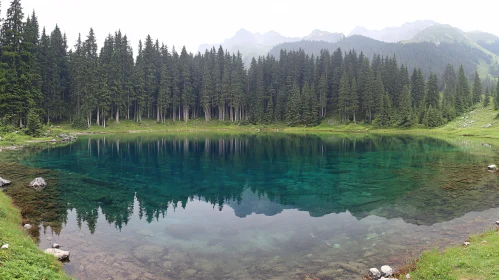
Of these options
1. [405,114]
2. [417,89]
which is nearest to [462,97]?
[417,89]

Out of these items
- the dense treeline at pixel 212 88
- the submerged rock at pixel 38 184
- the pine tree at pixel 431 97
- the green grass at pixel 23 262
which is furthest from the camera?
the pine tree at pixel 431 97

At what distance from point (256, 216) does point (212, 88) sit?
97.7 metres

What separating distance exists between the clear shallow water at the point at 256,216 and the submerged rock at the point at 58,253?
35 centimetres

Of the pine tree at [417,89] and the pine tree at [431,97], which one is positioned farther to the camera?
the pine tree at [417,89]

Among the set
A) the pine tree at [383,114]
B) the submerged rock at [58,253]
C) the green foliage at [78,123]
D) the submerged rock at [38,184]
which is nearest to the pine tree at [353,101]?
the pine tree at [383,114]

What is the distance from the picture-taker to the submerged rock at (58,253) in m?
11.5

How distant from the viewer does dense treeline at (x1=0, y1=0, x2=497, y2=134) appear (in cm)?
8206

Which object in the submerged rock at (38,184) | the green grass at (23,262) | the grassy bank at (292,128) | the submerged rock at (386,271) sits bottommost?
the submerged rock at (386,271)

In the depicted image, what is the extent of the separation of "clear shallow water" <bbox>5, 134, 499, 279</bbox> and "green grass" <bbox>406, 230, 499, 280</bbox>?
4.97 ft

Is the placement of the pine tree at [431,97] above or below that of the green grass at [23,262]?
above

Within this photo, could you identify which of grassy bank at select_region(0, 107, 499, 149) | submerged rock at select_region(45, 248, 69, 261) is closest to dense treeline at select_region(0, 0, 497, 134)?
grassy bank at select_region(0, 107, 499, 149)

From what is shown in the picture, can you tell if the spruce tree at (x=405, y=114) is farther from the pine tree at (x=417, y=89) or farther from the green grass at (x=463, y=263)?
the green grass at (x=463, y=263)

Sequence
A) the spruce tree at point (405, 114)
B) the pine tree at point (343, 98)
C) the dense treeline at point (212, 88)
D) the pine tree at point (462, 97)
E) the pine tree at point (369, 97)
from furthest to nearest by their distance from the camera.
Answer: the pine tree at point (343, 98) < the pine tree at point (369, 97) < the pine tree at point (462, 97) < the spruce tree at point (405, 114) < the dense treeline at point (212, 88)

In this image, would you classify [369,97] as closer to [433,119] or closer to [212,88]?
[433,119]
